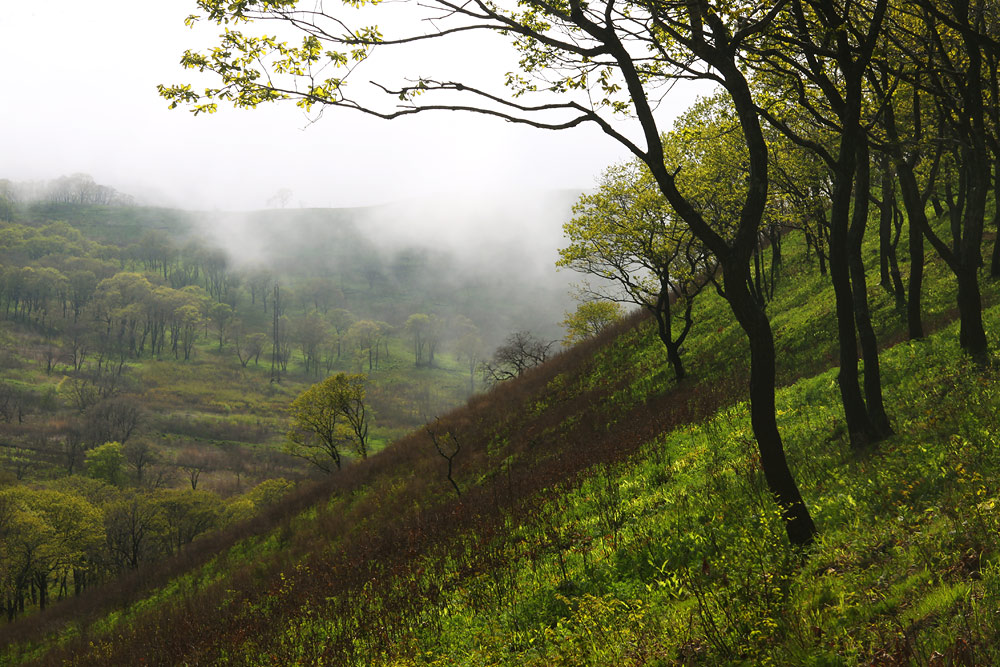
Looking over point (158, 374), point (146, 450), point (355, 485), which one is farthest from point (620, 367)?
point (158, 374)

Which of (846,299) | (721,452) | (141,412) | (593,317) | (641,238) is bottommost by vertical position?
(721,452)

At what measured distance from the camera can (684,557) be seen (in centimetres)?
787

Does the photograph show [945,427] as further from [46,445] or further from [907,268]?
[46,445]

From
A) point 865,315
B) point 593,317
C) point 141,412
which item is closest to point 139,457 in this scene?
point 141,412

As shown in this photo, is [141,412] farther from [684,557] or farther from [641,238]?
[684,557]

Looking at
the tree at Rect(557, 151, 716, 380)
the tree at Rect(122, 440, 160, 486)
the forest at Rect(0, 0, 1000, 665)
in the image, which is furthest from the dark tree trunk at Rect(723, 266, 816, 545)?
the tree at Rect(122, 440, 160, 486)

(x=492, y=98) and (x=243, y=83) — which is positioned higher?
(x=243, y=83)

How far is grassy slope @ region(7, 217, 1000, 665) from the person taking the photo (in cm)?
504

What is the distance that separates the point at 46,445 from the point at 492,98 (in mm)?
113777

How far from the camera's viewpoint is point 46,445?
89375 mm

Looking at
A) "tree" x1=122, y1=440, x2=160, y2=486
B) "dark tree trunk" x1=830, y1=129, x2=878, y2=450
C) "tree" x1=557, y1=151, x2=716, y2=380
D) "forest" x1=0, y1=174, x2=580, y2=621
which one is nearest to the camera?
"dark tree trunk" x1=830, y1=129, x2=878, y2=450

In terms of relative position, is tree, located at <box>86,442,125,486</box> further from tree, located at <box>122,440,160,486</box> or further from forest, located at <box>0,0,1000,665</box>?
forest, located at <box>0,0,1000,665</box>

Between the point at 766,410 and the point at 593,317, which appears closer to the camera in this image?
the point at 766,410

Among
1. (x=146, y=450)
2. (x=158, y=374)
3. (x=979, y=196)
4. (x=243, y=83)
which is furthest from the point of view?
(x=158, y=374)
